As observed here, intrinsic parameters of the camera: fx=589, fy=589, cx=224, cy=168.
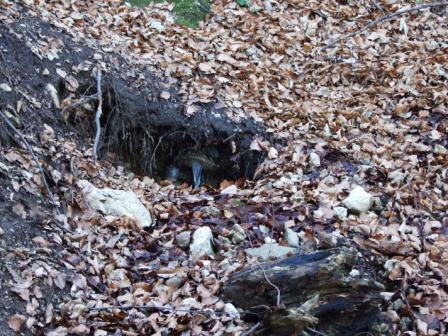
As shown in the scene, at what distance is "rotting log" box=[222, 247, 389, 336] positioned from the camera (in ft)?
12.0

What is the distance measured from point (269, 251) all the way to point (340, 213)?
84cm

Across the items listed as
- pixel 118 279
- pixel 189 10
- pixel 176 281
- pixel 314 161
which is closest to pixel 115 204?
pixel 118 279

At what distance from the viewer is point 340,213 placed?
4.84 meters

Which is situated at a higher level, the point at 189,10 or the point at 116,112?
the point at 189,10

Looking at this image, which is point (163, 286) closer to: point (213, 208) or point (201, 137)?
point (213, 208)

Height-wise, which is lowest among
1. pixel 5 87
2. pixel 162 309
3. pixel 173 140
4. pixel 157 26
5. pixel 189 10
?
pixel 162 309

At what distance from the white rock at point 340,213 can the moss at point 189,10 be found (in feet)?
11.6

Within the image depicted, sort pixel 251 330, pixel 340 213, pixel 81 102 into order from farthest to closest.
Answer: pixel 81 102 → pixel 340 213 → pixel 251 330

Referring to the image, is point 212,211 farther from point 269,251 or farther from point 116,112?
point 116,112

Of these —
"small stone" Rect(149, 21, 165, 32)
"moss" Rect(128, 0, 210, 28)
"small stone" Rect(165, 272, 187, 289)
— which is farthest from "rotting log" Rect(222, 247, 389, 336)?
"moss" Rect(128, 0, 210, 28)

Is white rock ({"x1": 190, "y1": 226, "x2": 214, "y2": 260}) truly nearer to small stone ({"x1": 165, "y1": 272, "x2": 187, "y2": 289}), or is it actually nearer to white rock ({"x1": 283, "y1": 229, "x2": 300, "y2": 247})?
small stone ({"x1": 165, "y1": 272, "x2": 187, "y2": 289})

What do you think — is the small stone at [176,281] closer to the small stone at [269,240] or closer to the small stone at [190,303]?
the small stone at [190,303]

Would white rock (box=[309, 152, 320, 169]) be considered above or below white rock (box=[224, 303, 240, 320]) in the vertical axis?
above

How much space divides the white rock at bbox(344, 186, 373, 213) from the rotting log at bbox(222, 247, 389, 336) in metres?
1.15
